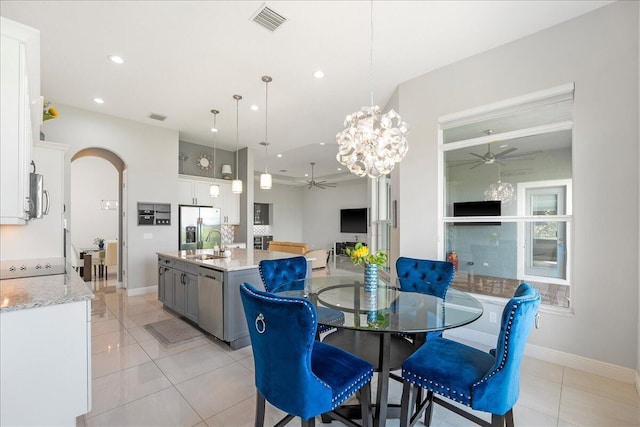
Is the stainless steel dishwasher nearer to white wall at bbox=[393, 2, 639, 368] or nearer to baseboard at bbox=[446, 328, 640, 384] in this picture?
baseboard at bbox=[446, 328, 640, 384]

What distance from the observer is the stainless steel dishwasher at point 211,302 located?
10.1ft

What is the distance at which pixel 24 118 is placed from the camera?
5.52 feet

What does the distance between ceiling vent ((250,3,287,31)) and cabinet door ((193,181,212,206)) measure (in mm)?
4303

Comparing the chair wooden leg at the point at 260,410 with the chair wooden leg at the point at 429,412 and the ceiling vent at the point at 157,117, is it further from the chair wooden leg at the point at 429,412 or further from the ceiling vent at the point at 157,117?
the ceiling vent at the point at 157,117

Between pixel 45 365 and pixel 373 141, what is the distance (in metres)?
2.50

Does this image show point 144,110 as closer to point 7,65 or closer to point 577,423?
point 7,65

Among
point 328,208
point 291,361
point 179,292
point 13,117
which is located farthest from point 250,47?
point 328,208

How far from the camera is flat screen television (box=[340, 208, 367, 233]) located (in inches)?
407

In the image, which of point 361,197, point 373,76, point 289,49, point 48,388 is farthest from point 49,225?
point 361,197

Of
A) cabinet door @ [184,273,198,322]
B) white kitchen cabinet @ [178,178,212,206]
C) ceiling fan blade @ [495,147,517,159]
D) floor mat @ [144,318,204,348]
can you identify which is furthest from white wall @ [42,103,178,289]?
ceiling fan blade @ [495,147,517,159]


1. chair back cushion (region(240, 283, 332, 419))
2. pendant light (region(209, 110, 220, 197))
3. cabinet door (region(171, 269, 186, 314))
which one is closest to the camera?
chair back cushion (region(240, 283, 332, 419))

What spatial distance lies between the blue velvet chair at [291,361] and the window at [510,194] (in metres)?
2.54

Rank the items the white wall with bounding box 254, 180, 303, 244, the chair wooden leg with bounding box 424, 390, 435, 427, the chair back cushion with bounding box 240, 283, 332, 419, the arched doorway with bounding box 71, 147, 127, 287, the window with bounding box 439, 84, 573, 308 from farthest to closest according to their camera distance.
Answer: the white wall with bounding box 254, 180, 303, 244 → the arched doorway with bounding box 71, 147, 127, 287 → the window with bounding box 439, 84, 573, 308 → the chair wooden leg with bounding box 424, 390, 435, 427 → the chair back cushion with bounding box 240, 283, 332, 419

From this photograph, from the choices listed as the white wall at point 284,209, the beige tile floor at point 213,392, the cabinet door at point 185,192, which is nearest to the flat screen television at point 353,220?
the white wall at point 284,209
